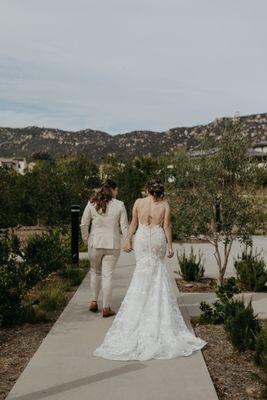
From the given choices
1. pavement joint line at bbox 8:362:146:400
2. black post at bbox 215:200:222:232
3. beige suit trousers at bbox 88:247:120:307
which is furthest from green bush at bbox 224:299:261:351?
black post at bbox 215:200:222:232

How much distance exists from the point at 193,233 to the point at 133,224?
2.78 meters

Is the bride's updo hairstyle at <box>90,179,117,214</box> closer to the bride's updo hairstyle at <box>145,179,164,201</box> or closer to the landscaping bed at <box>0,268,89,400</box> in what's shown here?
the bride's updo hairstyle at <box>145,179,164,201</box>

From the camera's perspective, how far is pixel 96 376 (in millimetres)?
5121

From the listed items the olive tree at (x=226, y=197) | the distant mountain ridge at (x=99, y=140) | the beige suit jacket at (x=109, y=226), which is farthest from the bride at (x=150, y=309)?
the distant mountain ridge at (x=99, y=140)

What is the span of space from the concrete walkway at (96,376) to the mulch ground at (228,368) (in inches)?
5.3

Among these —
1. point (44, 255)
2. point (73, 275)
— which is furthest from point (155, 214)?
point (73, 275)

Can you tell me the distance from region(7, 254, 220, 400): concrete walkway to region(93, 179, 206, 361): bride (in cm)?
21

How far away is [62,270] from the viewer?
36.9 ft

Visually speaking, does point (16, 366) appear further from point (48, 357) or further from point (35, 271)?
point (35, 271)

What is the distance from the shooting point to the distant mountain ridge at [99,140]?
167 metres

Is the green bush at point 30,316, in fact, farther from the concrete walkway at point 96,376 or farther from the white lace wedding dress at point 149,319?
the white lace wedding dress at point 149,319

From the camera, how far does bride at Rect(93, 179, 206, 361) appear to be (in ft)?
19.4

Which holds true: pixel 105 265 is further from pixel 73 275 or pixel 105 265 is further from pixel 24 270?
pixel 73 275

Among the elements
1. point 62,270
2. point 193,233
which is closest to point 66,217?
point 62,270
